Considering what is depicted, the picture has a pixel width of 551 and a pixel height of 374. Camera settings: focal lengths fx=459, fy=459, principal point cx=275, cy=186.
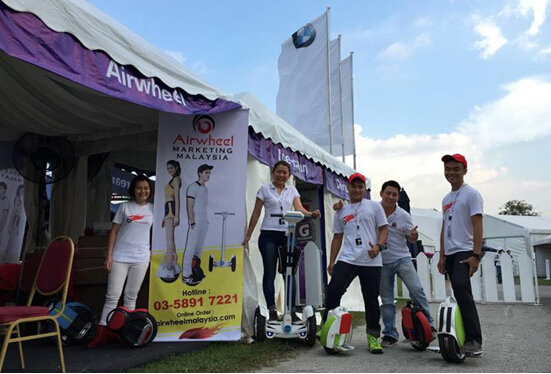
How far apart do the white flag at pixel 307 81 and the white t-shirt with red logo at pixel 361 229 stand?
8393 millimetres

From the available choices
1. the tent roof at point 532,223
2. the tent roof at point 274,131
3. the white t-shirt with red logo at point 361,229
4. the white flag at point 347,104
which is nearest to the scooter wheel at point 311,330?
the white t-shirt with red logo at point 361,229

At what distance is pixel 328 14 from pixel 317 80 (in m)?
1.80

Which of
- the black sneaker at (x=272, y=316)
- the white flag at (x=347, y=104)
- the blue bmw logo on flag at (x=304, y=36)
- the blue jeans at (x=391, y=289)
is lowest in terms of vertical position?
the black sneaker at (x=272, y=316)

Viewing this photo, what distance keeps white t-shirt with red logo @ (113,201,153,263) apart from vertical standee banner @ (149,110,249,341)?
0.18 meters

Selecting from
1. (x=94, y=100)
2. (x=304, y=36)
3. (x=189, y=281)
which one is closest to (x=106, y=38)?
(x=94, y=100)

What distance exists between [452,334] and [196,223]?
2600 mm

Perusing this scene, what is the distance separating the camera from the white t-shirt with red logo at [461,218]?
3.67m

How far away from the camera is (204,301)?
182 inches

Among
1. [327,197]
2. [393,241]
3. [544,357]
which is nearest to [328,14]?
[327,197]

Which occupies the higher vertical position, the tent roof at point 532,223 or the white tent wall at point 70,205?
the tent roof at point 532,223

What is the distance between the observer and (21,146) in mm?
5668

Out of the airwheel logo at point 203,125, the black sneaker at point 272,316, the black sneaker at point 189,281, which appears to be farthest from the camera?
the airwheel logo at point 203,125

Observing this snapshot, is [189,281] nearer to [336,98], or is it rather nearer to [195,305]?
[195,305]

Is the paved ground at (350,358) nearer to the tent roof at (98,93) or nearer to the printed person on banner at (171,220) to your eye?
the printed person on banner at (171,220)
